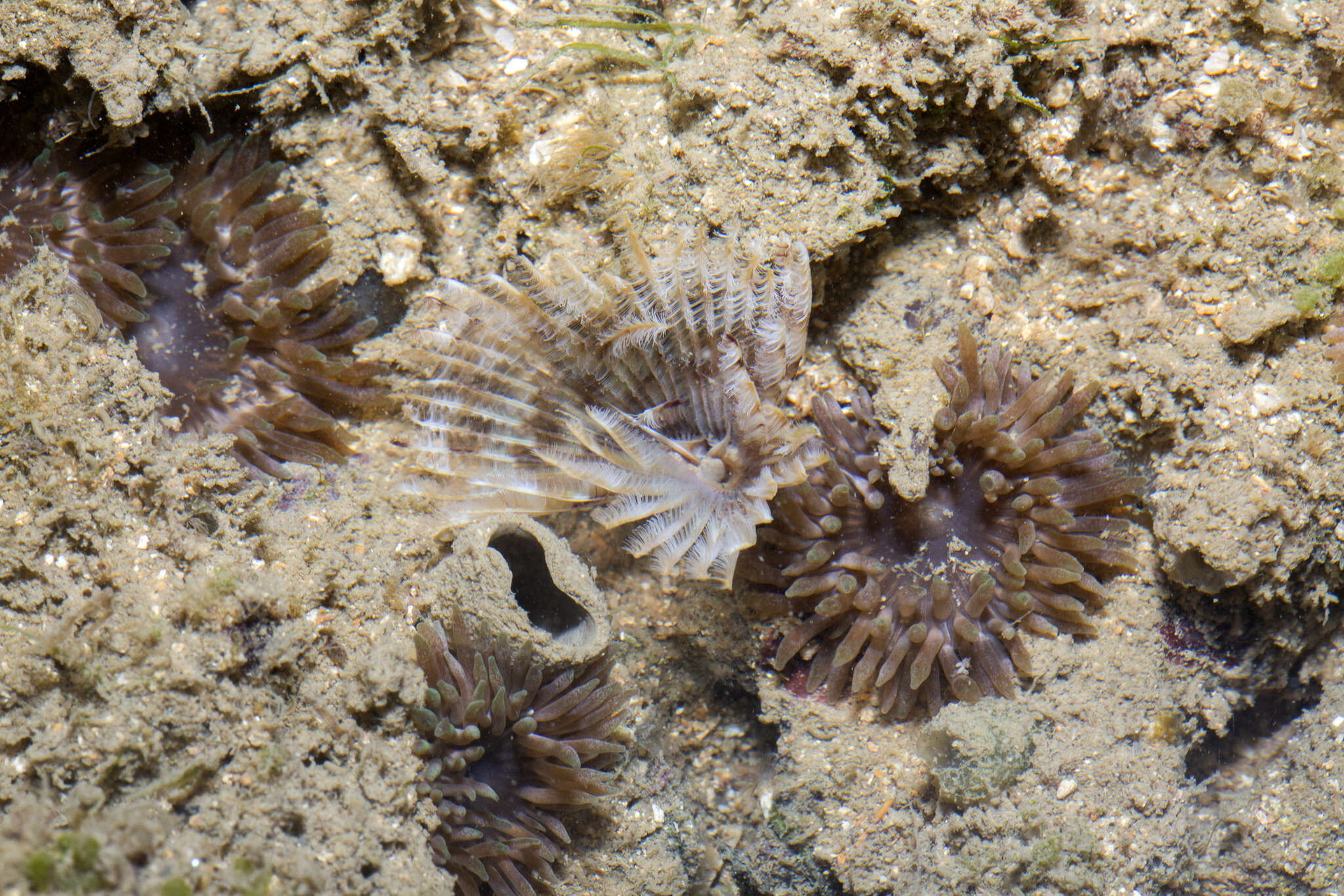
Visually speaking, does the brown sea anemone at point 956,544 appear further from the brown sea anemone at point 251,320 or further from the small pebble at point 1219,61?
the brown sea anemone at point 251,320

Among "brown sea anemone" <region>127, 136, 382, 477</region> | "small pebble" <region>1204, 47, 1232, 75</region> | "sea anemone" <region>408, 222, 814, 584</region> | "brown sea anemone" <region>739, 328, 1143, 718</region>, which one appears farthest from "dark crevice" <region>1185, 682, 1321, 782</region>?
"brown sea anemone" <region>127, 136, 382, 477</region>

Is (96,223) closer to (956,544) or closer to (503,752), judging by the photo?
(503,752)

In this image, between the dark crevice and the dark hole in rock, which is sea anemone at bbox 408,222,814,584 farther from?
the dark crevice

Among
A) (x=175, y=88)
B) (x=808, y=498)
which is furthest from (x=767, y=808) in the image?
(x=175, y=88)

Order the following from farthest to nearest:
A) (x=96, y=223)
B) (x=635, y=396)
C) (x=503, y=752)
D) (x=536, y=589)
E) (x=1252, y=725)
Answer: (x=1252, y=725)
(x=635, y=396)
(x=536, y=589)
(x=96, y=223)
(x=503, y=752)

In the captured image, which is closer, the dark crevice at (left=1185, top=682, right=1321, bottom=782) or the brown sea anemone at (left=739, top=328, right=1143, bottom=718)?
the brown sea anemone at (left=739, top=328, right=1143, bottom=718)

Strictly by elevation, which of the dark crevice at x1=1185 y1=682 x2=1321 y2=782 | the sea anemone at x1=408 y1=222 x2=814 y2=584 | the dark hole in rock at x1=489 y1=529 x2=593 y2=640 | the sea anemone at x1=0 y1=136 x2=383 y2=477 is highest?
the sea anemone at x1=0 y1=136 x2=383 y2=477

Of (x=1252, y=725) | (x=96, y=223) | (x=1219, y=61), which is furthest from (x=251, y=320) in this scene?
(x=1252, y=725)
